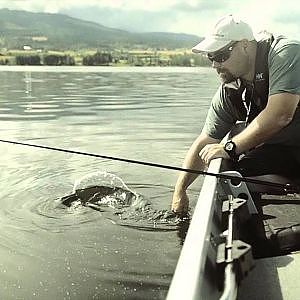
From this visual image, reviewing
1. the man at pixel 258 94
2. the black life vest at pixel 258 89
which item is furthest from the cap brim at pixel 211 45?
the black life vest at pixel 258 89

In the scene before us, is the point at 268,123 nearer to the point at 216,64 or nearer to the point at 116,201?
the point at 216,64

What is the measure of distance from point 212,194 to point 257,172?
1.37m

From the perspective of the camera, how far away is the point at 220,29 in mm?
4270

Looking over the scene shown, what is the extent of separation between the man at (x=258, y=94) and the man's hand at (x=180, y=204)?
972 millimetres

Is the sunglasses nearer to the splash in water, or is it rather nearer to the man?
the man

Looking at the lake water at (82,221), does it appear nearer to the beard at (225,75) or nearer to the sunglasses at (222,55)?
the beard at (225,75)

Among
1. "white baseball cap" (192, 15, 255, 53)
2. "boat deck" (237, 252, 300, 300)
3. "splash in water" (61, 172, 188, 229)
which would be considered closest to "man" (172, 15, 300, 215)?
"white baseball cap" (192, 15, 255, 53)

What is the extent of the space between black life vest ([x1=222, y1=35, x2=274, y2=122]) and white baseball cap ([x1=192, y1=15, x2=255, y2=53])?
4.6 inches

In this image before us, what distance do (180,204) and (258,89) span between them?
65.1 inches

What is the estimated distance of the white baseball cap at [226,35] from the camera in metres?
4.22

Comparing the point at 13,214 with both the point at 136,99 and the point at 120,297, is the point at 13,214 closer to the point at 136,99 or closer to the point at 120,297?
the point at 120,297

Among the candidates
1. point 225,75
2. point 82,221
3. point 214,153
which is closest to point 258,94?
point 225,75

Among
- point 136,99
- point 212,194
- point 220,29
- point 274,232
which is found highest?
point 220,29

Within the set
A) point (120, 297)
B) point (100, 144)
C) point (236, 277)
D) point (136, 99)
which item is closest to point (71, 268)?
point (120, 297)
